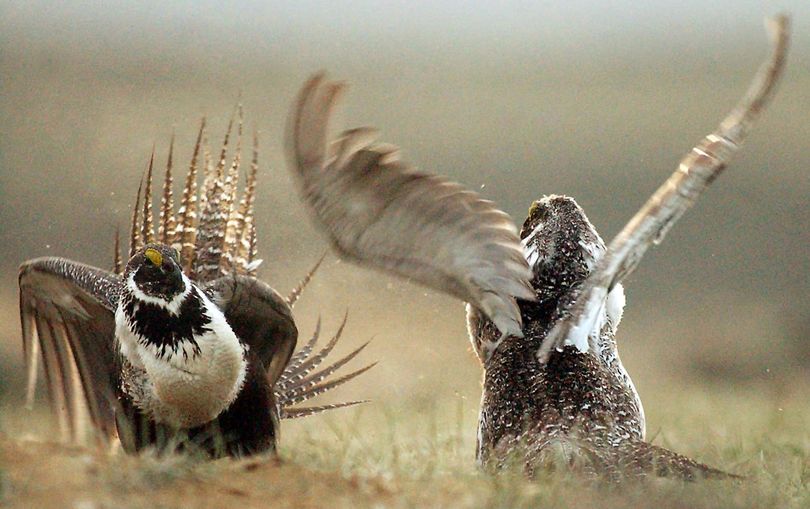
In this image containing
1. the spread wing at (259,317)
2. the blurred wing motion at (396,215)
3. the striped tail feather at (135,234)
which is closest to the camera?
the blurred wing motion at (396,215)

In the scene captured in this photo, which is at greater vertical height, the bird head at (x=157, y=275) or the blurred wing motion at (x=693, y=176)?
the blurred wing motion at (x=693, y=176)

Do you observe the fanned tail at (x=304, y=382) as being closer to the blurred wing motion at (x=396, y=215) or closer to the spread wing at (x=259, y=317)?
the spread wing at (x=259, y=317)

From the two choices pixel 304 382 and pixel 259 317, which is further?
pixel 304 382

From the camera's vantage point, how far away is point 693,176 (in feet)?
12.4

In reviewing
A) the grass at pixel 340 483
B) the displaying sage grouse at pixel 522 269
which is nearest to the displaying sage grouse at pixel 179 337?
the grass at pixel 340 483

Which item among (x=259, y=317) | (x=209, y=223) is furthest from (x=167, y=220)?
(x=259, y=317)

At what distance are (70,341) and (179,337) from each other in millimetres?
1028

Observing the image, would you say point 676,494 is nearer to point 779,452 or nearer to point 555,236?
point 555,236

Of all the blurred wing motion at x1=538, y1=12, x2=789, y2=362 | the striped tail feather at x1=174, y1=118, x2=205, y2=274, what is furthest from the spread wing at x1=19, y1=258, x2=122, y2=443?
the blurred wing motion at x1=538, y1=12, x2=789, y2=362

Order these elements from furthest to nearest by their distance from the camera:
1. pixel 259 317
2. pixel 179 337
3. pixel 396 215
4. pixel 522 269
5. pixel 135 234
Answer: pixel 135 234, pixel 259 317, pixel 179 337, pixel 522 269, pixel 396 215

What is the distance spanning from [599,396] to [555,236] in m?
0.69

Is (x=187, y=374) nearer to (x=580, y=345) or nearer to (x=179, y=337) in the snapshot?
(x=179, y=337)

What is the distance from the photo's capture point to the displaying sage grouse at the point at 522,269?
3.63 metres

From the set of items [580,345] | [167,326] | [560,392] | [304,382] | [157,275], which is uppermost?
[157,275]
